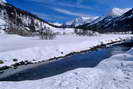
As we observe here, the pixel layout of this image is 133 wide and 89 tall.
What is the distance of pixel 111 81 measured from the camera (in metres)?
13.9

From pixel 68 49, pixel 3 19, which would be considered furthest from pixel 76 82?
pixel 3 19

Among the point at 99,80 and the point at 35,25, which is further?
the point at 35,25

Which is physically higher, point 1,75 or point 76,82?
point 76,82

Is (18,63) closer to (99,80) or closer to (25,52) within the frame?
(25,52)

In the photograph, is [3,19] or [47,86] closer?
[47,86]

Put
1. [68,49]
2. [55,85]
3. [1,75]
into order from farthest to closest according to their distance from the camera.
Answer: [68,49]
[1,75]
[55,85]

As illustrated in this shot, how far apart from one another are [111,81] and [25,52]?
26654mm

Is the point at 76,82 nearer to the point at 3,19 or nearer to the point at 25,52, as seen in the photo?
the point at 25,52

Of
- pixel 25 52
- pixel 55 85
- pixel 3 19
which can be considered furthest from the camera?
pixel 3 19

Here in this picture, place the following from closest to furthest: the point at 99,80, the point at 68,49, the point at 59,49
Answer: the point at 99,80 → the point at 59,49 → the point at 68,49

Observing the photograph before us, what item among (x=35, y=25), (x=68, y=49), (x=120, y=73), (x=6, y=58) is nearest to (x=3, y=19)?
(x=35, y=25)

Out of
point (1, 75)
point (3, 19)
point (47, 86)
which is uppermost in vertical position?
point (3, 19)

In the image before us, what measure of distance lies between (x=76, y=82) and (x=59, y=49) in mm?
32616

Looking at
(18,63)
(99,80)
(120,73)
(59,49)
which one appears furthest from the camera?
(59,49)
